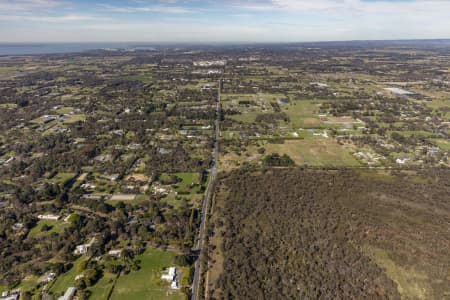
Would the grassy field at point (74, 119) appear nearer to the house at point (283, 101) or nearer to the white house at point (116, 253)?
the white house at point (116, 253)

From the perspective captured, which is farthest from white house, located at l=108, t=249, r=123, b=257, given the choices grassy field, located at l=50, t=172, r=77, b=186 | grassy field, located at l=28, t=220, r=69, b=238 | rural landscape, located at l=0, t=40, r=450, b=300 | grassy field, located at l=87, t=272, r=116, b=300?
grassy field, located at l=50, t=172, r=77, b=186

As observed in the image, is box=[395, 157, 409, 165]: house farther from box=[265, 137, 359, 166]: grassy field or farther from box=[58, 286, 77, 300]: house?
box=[58, 286, 77, 300]: house

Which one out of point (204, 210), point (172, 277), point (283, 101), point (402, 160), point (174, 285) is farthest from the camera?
point (283, 101)

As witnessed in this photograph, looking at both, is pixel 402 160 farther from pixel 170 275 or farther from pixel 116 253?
pixel 116 253

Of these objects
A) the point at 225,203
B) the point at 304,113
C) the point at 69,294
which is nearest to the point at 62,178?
the point at 69,294

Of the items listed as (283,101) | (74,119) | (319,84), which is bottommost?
(74,119)

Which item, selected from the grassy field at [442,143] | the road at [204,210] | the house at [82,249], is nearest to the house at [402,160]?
the grassy field at [442,143]

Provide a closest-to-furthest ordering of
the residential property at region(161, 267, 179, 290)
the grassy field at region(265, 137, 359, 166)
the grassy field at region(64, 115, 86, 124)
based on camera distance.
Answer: the residential property at region(161, 267, 179, 290) < the grassy field at region(265, 137, 359, 166) < the grassy field at region(64, 115, 86, 124)

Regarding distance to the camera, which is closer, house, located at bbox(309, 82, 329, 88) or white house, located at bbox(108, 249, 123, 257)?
white house, located at bbox(108, 249, 123, 257)
